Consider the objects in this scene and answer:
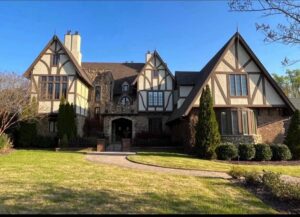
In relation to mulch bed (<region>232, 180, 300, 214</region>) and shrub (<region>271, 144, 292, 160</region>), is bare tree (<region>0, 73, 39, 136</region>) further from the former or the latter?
shrub (<region>271, 144, 292, 160</region>)

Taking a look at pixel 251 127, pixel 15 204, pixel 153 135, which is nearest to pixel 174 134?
pixel 153 135

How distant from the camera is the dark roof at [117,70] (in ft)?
105

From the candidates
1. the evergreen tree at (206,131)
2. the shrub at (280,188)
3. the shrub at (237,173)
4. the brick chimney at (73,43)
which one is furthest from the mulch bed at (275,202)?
the brick chimney at (73,43)

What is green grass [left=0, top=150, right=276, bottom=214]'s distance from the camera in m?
→ 5.86

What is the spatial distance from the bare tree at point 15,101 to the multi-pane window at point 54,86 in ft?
6.33

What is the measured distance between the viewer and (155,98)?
28.5m

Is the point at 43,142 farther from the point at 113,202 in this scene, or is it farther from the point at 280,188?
the point at 280,188

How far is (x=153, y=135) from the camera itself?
1043 inches

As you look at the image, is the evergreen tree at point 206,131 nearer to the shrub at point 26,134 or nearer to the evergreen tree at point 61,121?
the evergreen tree at point 61,121

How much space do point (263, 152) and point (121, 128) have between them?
17674 mm

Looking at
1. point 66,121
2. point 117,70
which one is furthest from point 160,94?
point 66,121

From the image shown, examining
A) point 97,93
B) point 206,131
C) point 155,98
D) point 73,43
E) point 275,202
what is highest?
point 73,43

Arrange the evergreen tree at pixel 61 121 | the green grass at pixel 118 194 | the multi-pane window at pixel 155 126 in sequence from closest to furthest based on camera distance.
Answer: the green grass at pixel 118 194, the evergreen tree at pixel 61 121, the multi-pane window at pixel 155 126

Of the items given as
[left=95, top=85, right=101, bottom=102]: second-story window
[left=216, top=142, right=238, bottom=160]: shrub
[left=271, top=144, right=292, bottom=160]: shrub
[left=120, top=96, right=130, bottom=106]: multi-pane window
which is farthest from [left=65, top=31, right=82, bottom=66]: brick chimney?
[left=271, top=144, right=292, bottom=160]: shrub
